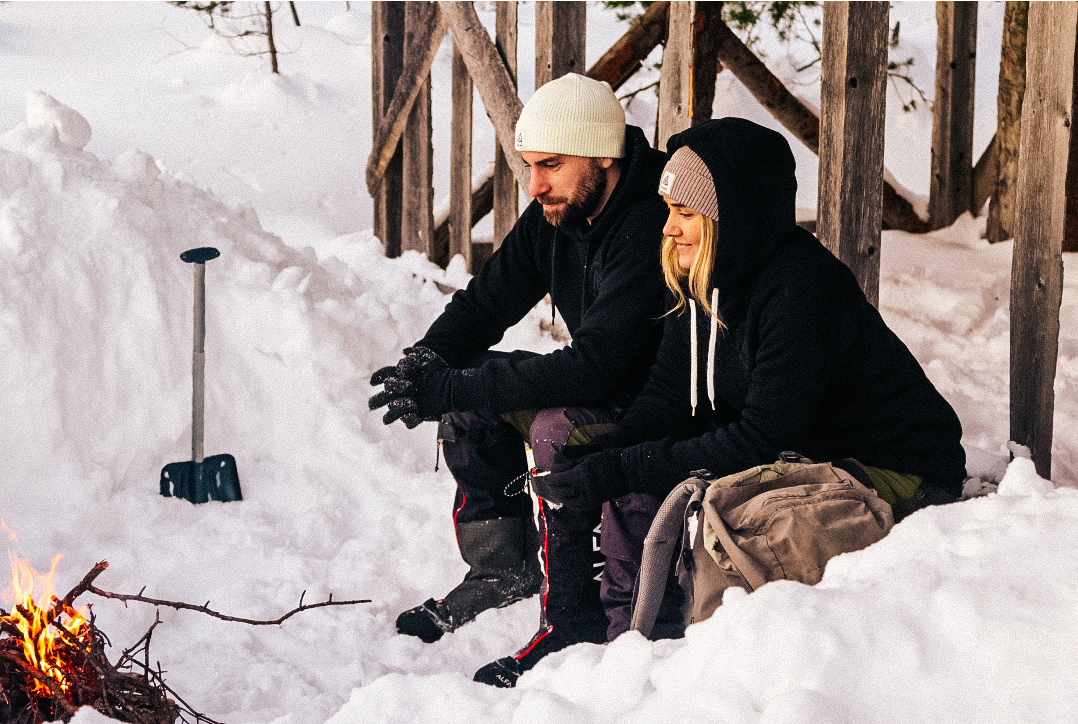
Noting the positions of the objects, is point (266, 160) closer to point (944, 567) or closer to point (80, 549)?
point (80, 549)

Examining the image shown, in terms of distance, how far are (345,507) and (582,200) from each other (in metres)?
1.60

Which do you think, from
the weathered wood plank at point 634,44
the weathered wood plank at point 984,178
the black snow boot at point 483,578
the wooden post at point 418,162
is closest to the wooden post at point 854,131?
the black snow boot at point 483,578

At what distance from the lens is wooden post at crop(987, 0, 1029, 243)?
6059 millimetres

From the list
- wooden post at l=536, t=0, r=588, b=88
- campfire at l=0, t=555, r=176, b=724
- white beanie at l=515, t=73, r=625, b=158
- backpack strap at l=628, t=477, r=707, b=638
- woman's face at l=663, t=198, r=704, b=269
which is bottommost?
campfire at l=0, t=555, r=176, b=724

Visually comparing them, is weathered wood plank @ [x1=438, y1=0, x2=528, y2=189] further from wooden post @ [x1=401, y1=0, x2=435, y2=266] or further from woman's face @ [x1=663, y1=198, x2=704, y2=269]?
woman's face @ [x1=663, y1=198, x2=704, y2=269]

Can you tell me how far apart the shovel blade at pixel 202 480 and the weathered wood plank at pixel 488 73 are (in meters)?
2.12

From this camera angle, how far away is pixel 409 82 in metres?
6.36

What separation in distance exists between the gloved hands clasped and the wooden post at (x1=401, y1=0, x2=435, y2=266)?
11.7 ft

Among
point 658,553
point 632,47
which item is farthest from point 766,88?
point 658,553

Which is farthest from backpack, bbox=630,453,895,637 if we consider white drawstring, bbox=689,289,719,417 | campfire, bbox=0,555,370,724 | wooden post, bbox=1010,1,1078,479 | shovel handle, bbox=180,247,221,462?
shovel handle, bbox=180,247,221,462

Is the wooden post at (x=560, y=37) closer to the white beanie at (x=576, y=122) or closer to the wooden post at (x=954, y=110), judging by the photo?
the white beanie at (x=576, y=122)

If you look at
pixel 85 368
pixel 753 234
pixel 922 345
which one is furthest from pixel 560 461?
pixel 922 345

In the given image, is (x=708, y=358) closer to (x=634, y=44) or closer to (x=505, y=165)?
(x=505, y=165)

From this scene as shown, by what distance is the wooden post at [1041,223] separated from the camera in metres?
3.13
